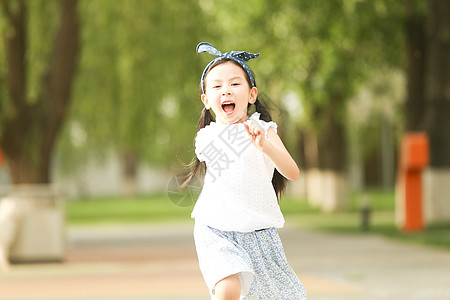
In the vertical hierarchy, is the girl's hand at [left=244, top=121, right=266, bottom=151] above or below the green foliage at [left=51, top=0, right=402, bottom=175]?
below

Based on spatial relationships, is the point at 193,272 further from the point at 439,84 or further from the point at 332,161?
the point at 332,161

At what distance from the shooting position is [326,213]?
101 ft

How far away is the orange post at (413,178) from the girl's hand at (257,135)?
1267cm

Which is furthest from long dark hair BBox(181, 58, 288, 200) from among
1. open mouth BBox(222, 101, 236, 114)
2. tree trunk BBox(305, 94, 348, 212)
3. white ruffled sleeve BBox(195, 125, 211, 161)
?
tree trunk BBox(305, 94, 348, 212)

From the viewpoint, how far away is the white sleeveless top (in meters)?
4.71

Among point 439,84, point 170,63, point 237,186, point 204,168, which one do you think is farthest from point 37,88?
point 237,186

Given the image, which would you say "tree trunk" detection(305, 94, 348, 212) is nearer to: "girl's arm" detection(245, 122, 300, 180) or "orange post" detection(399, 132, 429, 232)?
"orange post" detection(399, 132, 429, 232)

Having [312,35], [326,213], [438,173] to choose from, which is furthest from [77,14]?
[326,213]

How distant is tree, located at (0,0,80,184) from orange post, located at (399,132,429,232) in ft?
19.6

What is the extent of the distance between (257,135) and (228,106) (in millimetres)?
301

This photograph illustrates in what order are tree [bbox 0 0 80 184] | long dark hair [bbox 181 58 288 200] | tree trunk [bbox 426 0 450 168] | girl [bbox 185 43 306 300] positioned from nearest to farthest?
girl [bbox 185 43 306 300] < long dark hair [bbox 181 58 288 200] < tree [bbox 0 0 80 184] < tree trunk [bbox 426 0 450 168]

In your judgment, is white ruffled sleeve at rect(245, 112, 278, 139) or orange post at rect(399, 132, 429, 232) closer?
white ruffled sleeve at rect(245, 112, 278, 139)

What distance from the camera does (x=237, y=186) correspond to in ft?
15.6

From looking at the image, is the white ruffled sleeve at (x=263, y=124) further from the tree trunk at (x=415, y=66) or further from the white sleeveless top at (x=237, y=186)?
the tree trunk at (x=415, y=66)
